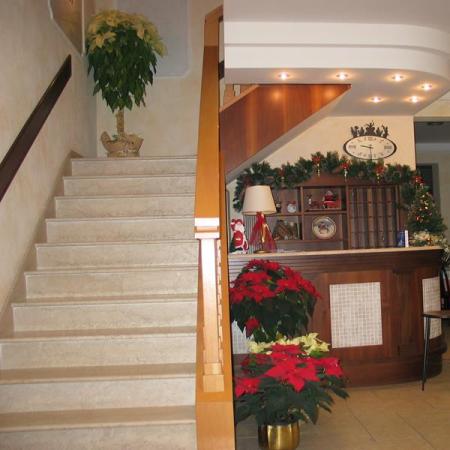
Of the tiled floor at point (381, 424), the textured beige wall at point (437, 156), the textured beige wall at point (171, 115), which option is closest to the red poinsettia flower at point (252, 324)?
the tiled floor at point (381, 424)

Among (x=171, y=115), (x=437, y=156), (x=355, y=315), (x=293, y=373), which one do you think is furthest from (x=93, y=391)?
(x=437, y=156)

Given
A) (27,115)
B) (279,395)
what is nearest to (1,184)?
(27,115)

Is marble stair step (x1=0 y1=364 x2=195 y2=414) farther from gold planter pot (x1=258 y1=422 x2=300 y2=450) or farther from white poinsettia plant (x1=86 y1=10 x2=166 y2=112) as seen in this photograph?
white poinsettia plant (x1=86 y1=10 x2=166 y2=112)

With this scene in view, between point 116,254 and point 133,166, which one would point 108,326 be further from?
point 133,166

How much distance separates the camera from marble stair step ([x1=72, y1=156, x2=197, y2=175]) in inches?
169

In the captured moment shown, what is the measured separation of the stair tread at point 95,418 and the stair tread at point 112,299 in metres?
0.67

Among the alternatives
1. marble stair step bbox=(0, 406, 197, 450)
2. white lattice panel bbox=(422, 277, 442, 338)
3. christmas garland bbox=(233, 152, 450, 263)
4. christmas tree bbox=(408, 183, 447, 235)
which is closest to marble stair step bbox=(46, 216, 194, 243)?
marble stair step bbox=(0, 406, 197, 450)

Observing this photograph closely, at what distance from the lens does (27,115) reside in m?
3.43

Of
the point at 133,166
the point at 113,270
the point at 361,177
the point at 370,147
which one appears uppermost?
the point at 370,147

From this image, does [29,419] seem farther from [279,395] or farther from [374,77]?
[374,77]

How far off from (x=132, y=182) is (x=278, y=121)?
1659 mm

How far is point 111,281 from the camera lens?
3.22 m

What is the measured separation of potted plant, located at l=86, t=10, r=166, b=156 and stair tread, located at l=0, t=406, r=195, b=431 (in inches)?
112

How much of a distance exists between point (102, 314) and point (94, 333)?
16 cm
